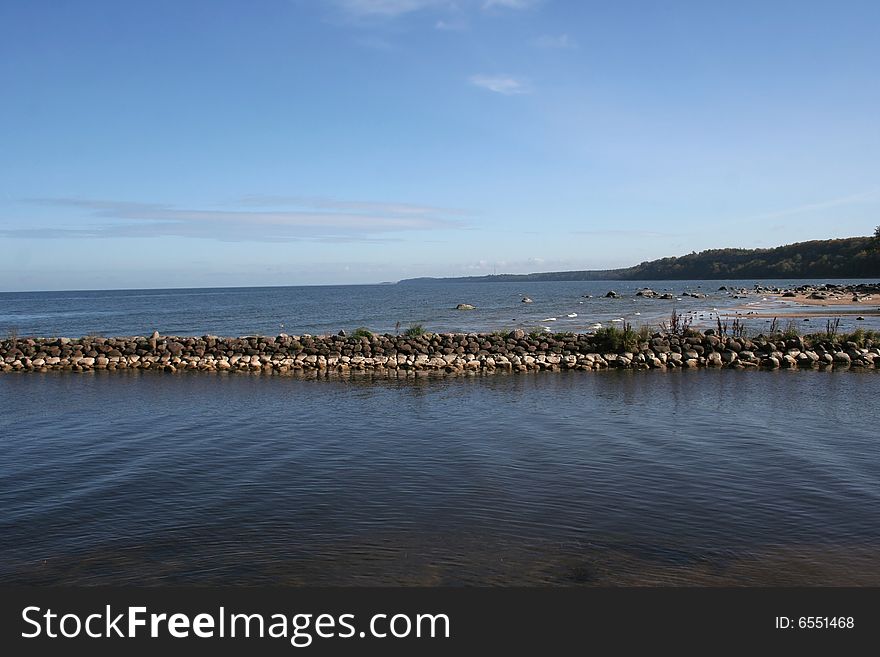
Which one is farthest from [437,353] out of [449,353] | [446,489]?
[446,489]

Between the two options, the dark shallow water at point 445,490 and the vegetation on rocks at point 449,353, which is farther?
the vegetation on rocks at point 449,353

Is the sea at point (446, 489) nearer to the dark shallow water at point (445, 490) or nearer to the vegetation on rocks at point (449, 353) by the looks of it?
→ the dark shallow water at point (445, 490)

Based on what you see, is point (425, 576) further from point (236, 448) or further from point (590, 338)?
point (590, 338)

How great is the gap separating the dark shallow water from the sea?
0.04 meters

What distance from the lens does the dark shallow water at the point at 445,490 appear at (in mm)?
7547

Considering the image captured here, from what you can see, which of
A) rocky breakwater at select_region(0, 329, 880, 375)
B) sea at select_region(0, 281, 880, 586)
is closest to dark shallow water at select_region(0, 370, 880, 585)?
sea at select_region(0, 281, 880, 586)

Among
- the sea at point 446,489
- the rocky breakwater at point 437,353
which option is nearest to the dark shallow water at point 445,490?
the sea at point 446,489

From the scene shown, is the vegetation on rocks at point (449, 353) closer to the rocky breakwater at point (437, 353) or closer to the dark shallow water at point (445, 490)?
the rocky breakwater at point (437, 353)

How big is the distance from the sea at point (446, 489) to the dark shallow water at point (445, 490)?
0.04 metres

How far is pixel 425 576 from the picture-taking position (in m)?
7.23

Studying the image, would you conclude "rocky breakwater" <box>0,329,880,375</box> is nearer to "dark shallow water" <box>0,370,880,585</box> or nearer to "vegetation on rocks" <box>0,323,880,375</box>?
"vegetation on rocks" <box>0,323,880,375</box>

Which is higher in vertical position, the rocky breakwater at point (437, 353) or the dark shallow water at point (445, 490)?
the rocky breakwater at point (437, 353)

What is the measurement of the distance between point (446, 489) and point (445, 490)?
5 cm

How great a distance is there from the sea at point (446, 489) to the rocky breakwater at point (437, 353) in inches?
217
